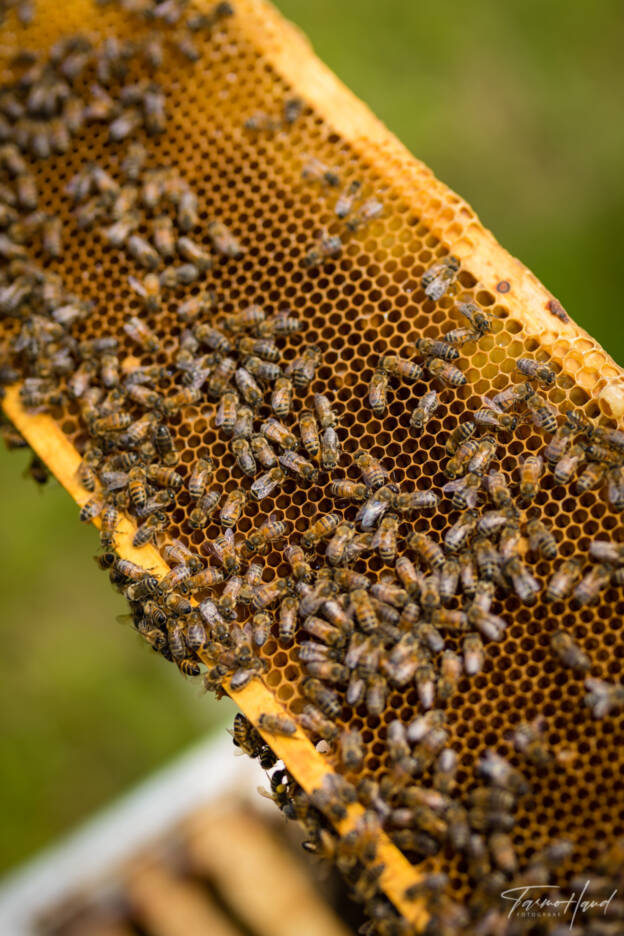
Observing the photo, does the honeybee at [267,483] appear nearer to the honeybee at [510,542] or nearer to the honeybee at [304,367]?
the honeybee at [304,367]

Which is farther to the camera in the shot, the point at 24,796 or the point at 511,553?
the point at 24,796

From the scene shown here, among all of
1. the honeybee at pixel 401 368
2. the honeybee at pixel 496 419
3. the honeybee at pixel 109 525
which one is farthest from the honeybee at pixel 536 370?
the honeybee at pixel 109 525

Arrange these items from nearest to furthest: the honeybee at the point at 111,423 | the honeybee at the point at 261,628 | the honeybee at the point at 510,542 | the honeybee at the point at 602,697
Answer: the honeybee at the point at 602,697 < the honeybee at the point at 510,542 < the honeybee at the point at 261,628 < the honeybee at the point at 111,423

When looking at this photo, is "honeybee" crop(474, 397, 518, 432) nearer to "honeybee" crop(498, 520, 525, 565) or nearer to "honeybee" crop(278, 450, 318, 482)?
"honeybee" crop(498, 520, 525, 565)

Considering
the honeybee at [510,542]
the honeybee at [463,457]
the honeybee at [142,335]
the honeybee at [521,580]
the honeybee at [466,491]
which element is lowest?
the honeybee at [521,580]

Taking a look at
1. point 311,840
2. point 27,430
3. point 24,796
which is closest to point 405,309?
point 27,430

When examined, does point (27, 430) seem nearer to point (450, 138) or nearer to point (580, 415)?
point (580, 415)

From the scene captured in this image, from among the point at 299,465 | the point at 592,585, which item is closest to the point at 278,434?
the point at 299,465
